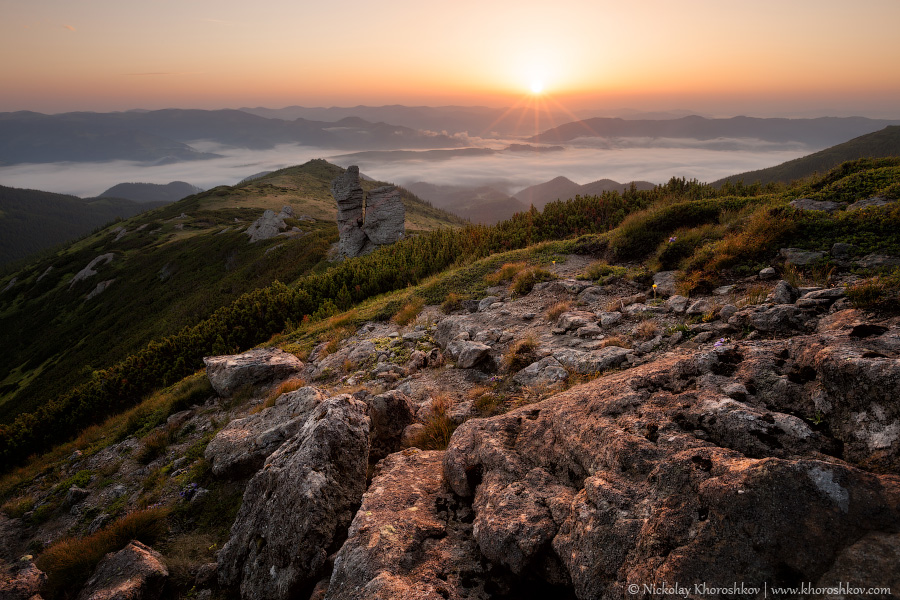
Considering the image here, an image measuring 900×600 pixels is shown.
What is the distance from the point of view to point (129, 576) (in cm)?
538

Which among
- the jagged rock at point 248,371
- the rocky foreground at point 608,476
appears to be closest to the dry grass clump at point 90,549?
the rocky foreground at point 608,476

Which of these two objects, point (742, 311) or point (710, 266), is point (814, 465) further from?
point (710, 266)

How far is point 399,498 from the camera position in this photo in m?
4.97

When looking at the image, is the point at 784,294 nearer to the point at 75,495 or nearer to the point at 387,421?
the point at 387,421

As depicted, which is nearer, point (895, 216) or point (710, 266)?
point (895, 216)

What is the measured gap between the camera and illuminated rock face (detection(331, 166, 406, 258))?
39844mm

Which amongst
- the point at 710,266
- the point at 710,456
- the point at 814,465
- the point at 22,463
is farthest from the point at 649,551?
the point at 22,463

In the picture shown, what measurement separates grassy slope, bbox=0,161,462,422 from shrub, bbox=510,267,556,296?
29.5 metres

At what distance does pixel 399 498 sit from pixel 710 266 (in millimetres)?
8612

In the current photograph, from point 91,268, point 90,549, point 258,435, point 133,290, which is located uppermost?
point 258,435

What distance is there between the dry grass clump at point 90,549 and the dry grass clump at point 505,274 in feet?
35.5

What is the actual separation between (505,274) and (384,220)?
93.9 ft

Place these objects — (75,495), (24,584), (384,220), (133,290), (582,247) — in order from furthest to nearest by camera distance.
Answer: (133,290) → (384,220) → (582,247) → (75,495) → (24,584)

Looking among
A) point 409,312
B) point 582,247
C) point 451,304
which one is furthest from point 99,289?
point 582,247
